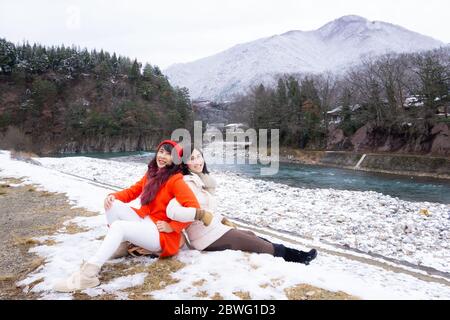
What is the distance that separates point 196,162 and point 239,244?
1.31 m

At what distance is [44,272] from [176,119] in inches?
3016

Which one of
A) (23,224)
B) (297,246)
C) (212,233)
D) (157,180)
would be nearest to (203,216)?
(212,233)

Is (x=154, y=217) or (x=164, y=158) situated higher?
(x=164, y=158)

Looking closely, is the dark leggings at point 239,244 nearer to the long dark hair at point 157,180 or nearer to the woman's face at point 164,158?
the long dark hair at point 157,180

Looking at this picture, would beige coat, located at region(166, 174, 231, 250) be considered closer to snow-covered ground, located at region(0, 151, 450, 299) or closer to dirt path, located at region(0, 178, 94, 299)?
snow-covered ground, located at region(0, 151, 450, 299)

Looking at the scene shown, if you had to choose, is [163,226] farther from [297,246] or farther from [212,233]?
[297,246]

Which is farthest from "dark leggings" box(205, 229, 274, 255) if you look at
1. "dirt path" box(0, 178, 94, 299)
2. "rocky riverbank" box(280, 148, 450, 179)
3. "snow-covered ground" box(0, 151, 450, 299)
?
"rocky riverbank" box(280, 148, 450, 179)

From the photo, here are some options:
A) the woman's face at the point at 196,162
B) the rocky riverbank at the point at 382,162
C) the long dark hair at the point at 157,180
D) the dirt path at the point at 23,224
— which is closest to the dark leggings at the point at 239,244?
the woman's face at the point at 196,162

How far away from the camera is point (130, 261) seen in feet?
15.8

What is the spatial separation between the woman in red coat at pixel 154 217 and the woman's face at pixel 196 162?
8.0 inches

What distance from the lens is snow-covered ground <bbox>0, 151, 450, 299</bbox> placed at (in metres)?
4.07

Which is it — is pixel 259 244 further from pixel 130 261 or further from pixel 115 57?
pixel 115 57

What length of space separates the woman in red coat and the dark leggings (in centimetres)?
57

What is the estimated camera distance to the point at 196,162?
4.77 metres
